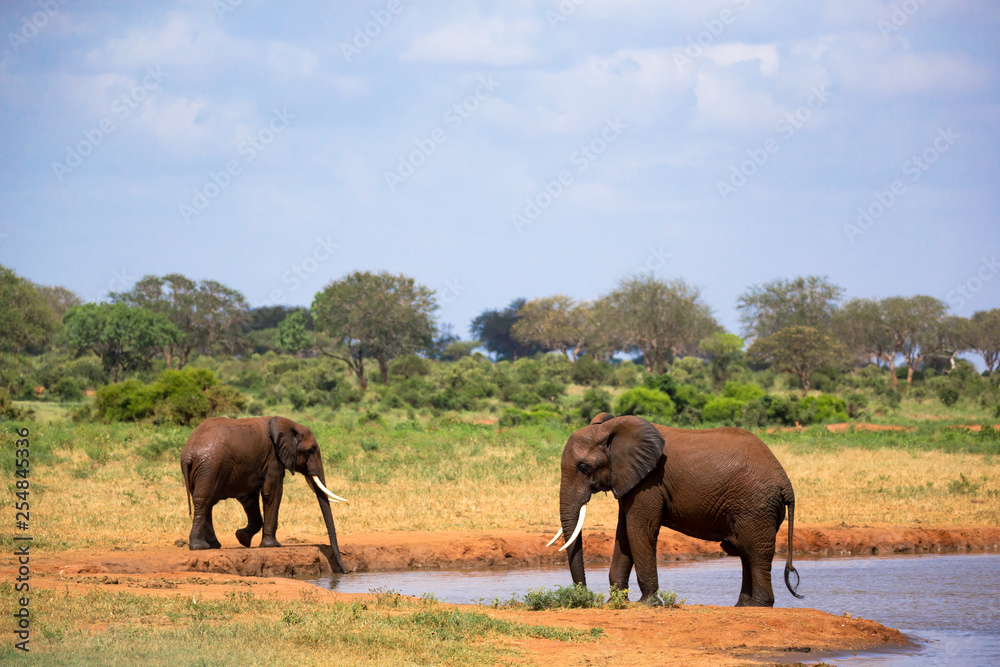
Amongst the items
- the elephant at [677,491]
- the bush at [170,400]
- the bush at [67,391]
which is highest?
the bush at [67,391]

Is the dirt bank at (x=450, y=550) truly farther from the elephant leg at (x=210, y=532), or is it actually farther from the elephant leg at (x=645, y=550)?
the elephant leg at (x=645, y=550)

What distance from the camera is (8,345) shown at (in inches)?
1869

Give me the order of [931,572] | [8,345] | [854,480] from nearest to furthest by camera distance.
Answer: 1. [931,572]
2. [854,480]
3. [8,345]

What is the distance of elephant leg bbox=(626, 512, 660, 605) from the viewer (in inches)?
421

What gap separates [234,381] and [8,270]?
11859 mm

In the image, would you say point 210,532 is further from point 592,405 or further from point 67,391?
point 67,391

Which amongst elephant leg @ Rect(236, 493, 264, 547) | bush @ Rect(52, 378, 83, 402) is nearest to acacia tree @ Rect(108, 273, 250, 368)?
bush @ Rect(52, 378, 83, 402)

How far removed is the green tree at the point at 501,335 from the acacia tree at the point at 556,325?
30.1 ft

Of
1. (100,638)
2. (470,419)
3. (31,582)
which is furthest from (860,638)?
(470,419)

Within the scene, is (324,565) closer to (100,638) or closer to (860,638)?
(100,638)

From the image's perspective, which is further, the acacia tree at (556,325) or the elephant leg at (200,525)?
the acacia tree at (556,325)

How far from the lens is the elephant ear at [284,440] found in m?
14.6

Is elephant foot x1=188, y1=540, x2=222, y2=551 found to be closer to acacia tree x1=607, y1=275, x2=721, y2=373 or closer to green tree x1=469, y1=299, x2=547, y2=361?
acacia tree x1=607, y1=275, x2=721, y2=373

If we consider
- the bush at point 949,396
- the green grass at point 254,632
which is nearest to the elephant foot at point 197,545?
the green grass at point 254,632
